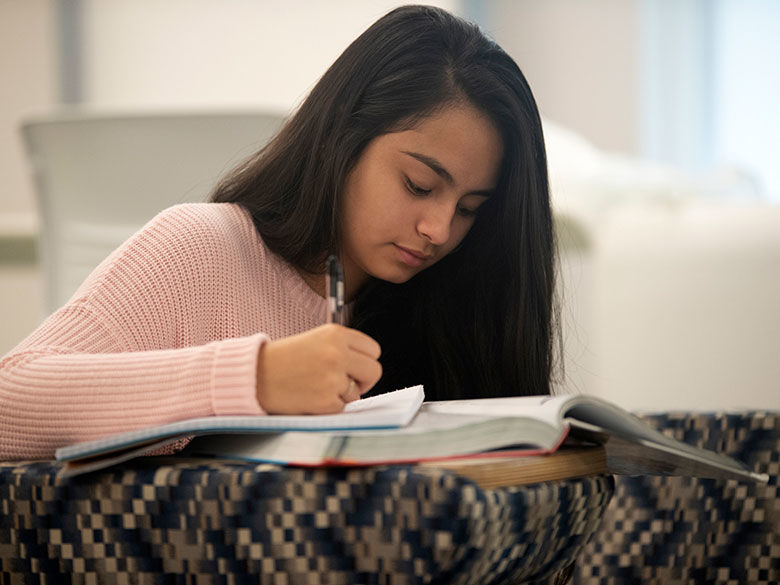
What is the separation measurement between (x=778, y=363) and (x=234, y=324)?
1022mm

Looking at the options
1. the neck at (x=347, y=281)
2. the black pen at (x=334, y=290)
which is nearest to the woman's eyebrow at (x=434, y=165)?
the neck at (x=347, y=281)

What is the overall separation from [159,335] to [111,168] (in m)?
0.75

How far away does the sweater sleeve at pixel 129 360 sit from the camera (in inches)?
24.1

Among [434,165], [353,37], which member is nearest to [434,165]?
[434,165]

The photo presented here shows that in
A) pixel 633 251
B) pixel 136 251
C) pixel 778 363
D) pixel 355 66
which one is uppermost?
pixel 355 66

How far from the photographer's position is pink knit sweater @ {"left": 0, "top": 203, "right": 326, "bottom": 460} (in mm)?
617

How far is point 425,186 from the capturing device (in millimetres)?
970

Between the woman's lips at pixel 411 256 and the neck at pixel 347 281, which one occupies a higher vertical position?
the woman's lips at pixel 411 256

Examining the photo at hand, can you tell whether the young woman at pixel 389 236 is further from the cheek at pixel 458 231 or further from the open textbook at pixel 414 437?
the open textbook at pixel 414 437

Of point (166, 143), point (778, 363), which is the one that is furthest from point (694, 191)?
point (166, 143)

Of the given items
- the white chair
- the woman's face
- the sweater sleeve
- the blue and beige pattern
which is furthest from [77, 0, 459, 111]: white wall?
the blue and beige pattern

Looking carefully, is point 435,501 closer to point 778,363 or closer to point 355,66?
point 355,66

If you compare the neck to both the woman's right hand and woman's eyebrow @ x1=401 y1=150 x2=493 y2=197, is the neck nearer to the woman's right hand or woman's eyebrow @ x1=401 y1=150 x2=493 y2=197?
woman's eyebrow @ x1=401 y1=150 x2=493 y2=197

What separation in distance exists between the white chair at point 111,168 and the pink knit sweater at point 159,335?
49 cm
